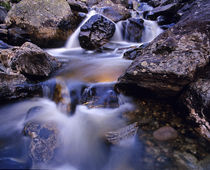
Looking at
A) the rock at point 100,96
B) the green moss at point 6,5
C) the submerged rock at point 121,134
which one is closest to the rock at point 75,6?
the green moss at point 6,5

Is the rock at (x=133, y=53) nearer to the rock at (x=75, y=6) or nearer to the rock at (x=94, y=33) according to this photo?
the rock at (x=94, y=33)

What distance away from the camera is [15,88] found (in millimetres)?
3562

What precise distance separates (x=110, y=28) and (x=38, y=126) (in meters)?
6.45

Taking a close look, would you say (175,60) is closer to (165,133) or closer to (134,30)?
(165,133)

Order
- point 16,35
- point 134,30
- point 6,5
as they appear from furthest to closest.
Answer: point 6,5, point 134,30, point 16,35

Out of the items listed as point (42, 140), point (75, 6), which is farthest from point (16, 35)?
point (42, 140)

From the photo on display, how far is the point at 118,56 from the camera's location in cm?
624

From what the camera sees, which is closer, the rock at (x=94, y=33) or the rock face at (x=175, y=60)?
the rock face at (x=175, y=60)

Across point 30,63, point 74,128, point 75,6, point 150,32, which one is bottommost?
point 74,128

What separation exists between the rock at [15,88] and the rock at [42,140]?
146 cm

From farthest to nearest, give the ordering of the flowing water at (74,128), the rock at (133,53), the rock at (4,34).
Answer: the rock at (4,34), the rock at (133,53), the flowing water at (74,128)

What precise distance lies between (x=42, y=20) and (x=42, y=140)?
6.80 m

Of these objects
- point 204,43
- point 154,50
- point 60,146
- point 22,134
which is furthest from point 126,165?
point 204,43

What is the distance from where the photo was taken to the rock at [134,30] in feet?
26.0
